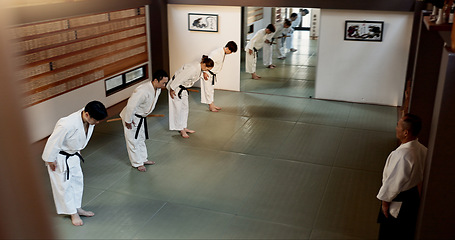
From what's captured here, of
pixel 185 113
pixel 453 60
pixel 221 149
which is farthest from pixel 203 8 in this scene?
pixel 453 60

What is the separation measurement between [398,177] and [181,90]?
4.29 m

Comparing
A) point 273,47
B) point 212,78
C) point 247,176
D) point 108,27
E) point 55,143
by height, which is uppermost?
point 108,27

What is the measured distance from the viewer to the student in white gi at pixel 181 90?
6.92 meters

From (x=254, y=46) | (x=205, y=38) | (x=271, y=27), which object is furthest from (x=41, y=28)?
(x=271, y=27)

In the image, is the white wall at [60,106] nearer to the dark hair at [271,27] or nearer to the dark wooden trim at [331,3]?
the dark wooden trim at [331,3]

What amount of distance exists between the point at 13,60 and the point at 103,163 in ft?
19.3

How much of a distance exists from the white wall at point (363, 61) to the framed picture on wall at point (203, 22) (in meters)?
2.37

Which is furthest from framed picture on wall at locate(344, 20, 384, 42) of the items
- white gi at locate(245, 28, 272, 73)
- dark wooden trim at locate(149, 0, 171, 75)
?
dark wooden trim at locate(149, 0, 171, 75)

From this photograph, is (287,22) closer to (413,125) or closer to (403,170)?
(413,125)

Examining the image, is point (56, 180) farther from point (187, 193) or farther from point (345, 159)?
point (345, 159)

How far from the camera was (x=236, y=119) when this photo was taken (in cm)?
812

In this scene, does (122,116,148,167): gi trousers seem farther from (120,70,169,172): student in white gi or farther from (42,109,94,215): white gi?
(42,109,94,215): white gi

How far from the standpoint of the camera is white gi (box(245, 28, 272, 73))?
388 inches

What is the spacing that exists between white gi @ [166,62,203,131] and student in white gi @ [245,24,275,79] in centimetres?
295
